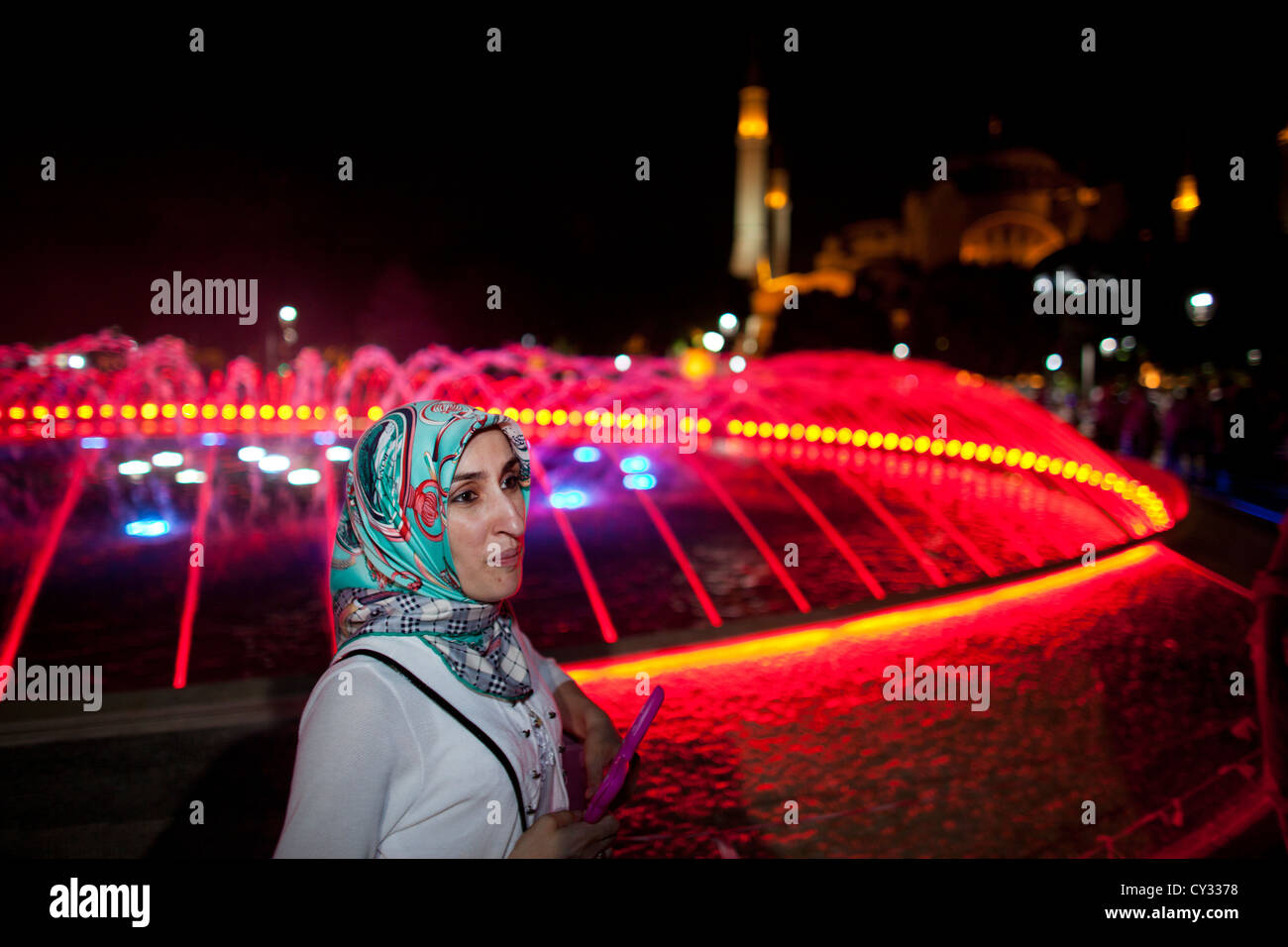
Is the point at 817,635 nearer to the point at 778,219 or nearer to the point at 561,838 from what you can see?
the point at 561,838

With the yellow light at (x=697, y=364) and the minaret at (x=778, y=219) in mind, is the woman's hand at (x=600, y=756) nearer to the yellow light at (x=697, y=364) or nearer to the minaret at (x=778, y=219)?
the yellow light at (x=697, y=364)

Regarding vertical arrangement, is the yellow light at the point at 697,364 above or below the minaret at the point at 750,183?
below

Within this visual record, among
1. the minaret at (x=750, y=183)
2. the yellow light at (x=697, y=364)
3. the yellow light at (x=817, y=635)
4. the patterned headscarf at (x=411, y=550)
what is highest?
the minaret at (x=750, y=183)

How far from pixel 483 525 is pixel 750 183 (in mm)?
90120

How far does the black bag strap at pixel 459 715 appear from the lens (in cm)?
195

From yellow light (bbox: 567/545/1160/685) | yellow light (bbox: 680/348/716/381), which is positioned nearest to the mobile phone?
yellow light (bbox: 567/545/1160/685)

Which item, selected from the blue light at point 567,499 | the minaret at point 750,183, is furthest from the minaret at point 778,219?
the blue light at point 567,499

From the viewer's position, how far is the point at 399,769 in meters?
1.93

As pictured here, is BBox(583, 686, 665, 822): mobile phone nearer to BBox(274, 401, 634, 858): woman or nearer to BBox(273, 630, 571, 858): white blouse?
BBox(274, 401, 634, 858): woman

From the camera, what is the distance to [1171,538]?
9.50 metres

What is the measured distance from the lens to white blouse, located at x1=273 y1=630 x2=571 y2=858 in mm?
1844

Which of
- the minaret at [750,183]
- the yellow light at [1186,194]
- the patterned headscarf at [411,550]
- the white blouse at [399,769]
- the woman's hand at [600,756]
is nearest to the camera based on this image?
the white blouse at [399,769]

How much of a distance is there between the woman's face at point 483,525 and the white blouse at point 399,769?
20cm

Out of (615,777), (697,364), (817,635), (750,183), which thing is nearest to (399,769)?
(615,777)
